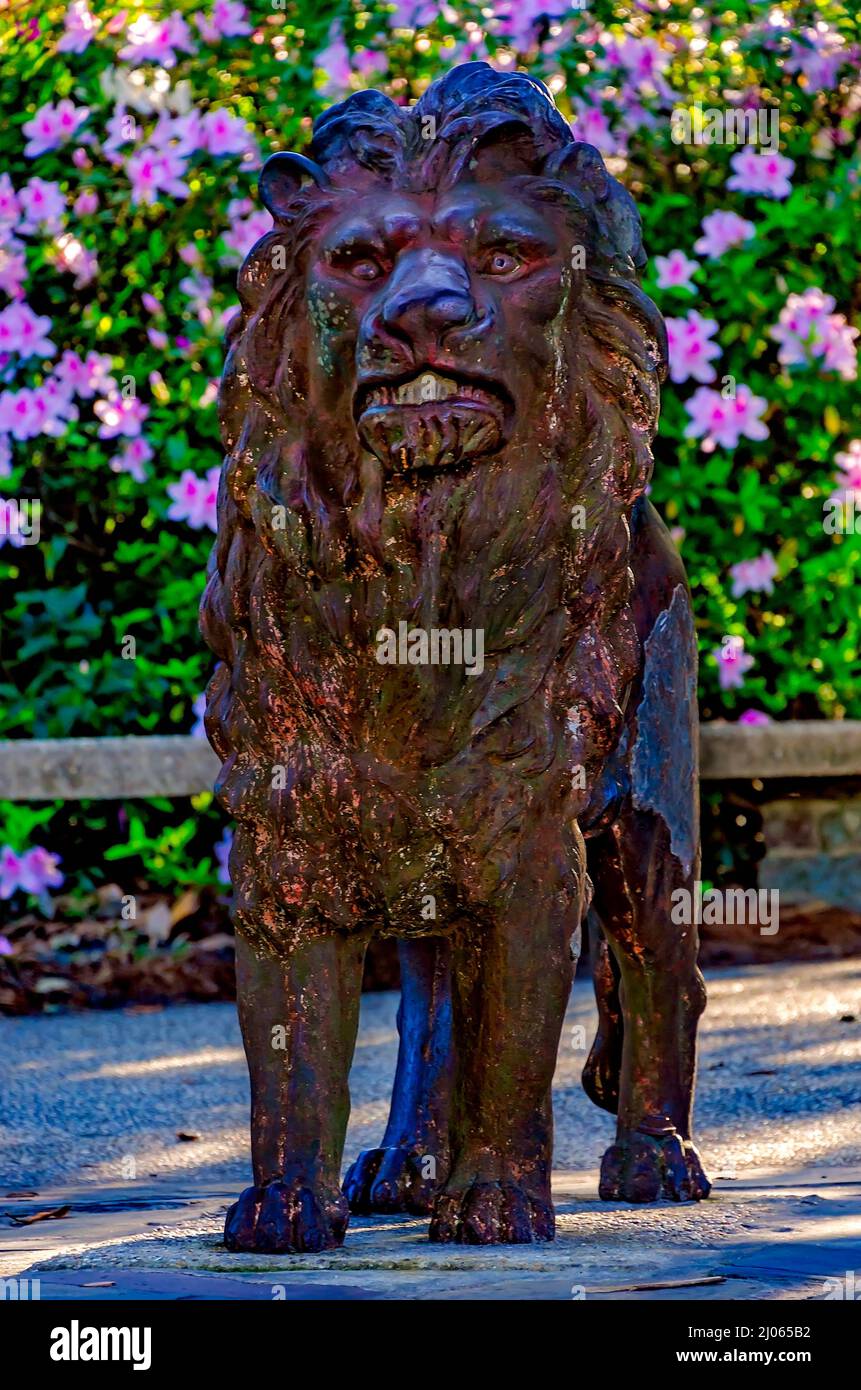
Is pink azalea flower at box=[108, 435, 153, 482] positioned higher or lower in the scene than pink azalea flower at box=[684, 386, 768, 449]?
lower

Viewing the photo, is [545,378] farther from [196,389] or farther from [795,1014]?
[196,389]

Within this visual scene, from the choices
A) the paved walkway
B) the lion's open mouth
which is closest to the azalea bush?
the paved walkway

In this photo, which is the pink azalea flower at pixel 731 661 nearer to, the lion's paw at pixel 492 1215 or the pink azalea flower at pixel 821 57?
the pink azalea flower at pixel 821 57

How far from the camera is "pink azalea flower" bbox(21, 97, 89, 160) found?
23.7ft

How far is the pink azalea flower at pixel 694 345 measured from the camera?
7199 millimetres

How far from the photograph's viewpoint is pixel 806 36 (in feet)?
24.1

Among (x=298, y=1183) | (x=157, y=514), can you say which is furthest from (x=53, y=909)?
(x=298, y=1183)

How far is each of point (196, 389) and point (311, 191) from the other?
3.78 meters

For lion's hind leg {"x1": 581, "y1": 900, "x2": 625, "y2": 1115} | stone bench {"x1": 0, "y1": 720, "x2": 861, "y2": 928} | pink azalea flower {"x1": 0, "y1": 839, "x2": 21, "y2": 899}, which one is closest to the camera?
lion's hind leg {"x1": 581, "y1": 900, "x2": 625, "y2": 1115}

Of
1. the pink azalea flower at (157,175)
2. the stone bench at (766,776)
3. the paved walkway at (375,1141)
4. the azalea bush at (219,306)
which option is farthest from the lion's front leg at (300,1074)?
the pink azalea flower at (157,175)

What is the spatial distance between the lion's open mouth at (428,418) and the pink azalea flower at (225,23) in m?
4.37

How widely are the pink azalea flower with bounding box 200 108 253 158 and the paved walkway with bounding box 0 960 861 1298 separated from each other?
2.65m

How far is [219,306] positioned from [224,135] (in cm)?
53

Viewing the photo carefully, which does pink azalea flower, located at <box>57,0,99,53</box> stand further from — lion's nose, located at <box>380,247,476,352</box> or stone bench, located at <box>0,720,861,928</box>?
lion's nose, located at <box>380,247,476,352</box>
